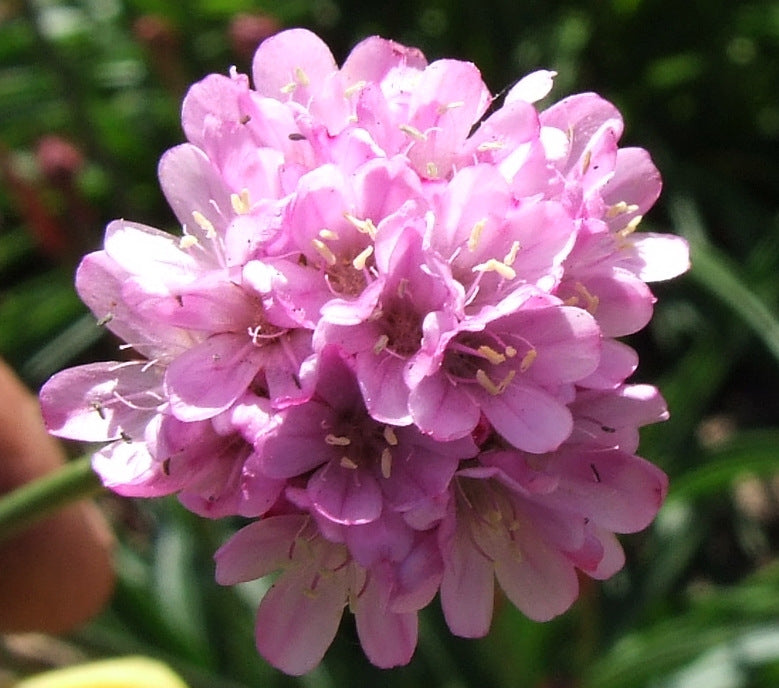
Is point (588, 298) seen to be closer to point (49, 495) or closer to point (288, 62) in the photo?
point (288, 62)

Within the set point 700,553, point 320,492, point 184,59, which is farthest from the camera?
point 184,59

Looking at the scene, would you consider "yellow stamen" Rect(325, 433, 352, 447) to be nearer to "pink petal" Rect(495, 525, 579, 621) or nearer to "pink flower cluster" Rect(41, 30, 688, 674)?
"pink flower cluster" Rect(41, 30, 688, 674)

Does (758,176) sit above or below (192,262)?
below

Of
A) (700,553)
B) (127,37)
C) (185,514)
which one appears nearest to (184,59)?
(127,37)

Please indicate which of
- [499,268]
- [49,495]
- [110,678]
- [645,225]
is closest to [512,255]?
[499,268]

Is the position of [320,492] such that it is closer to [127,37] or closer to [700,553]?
[700,553]

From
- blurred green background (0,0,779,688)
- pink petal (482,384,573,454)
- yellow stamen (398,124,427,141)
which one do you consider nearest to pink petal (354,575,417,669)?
pink petal (482,384,573,454)

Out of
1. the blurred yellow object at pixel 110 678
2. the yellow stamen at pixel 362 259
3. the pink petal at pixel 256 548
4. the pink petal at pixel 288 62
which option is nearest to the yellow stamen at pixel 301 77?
the pink petal at pixel 288 62
